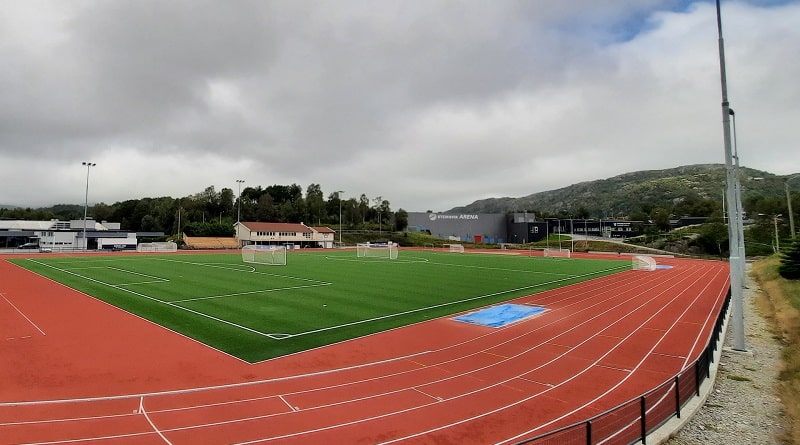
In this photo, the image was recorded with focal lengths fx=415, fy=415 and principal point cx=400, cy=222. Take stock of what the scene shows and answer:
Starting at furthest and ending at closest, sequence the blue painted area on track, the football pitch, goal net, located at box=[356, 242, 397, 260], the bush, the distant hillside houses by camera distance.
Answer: the distant hillside houses < goal net, located at box=[356, 242, 397, 260] < the bush < the blue painted area on track < the football pitch

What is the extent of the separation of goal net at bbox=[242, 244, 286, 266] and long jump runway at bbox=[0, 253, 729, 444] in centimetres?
2815

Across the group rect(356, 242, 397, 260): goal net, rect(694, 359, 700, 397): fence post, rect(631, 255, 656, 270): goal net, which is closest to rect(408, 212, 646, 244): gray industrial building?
rect(356, 242, 397, 260): goal net

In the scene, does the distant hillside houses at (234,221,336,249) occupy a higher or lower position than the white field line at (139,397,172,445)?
higher

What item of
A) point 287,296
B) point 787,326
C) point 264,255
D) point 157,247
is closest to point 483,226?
point 264,255

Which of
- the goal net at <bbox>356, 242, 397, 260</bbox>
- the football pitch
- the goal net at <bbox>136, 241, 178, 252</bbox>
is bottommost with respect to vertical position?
the football pitch

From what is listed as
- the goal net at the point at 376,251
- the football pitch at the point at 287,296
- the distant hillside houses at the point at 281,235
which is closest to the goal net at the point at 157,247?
the distant hillside houses at the point at 281,235

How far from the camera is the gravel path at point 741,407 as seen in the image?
8.49 m

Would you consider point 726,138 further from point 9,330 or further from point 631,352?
point 9,330

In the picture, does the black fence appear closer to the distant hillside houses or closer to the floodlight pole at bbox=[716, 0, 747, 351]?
the floodlight pole at bbox=[716, 0, 747, 351]

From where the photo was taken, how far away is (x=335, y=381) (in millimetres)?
11125

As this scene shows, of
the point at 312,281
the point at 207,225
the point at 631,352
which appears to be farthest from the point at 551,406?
the point at 207,225

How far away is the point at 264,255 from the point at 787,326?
49.2 metres

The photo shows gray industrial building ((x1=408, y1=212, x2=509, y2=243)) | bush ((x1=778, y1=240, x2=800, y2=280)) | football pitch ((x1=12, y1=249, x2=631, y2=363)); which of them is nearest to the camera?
football pitch ((x1=12, y1=249, x2=631, y2=363))

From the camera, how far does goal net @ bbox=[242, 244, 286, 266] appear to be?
47.2 metres
